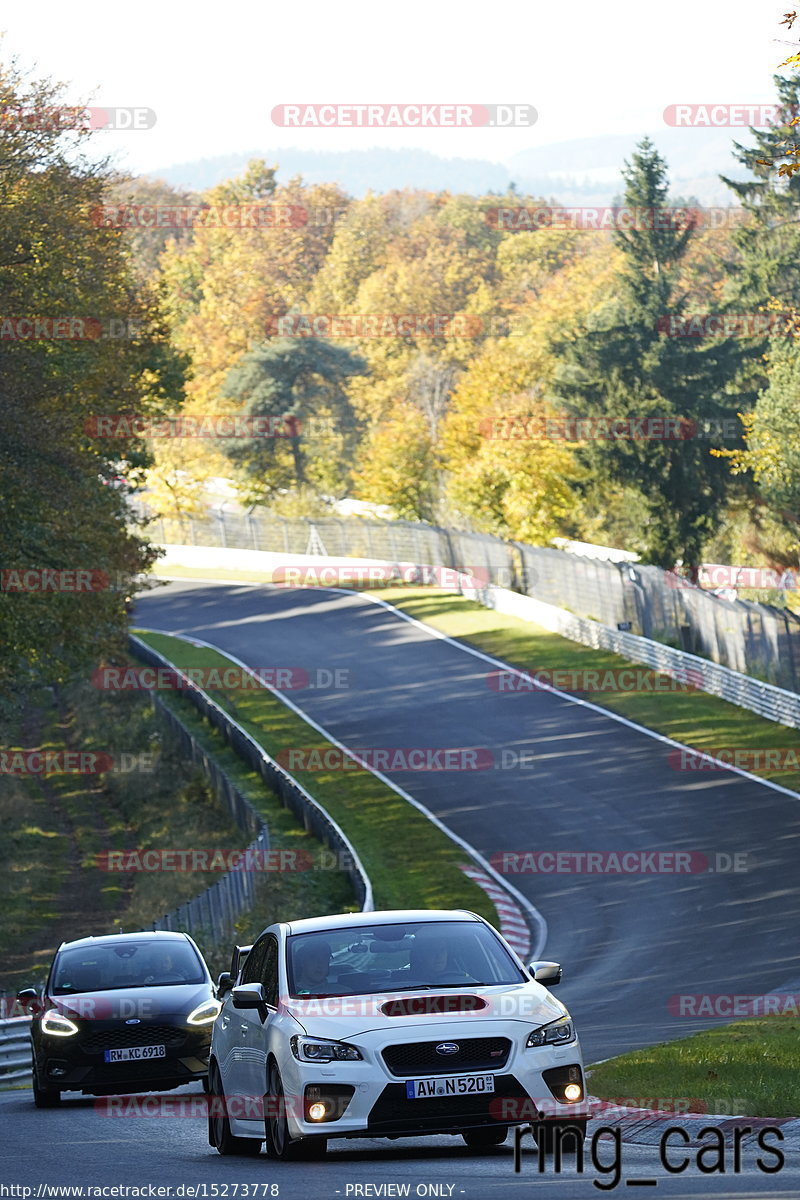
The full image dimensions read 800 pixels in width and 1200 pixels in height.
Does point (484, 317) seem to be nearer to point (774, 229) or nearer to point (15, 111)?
point (774, 229)

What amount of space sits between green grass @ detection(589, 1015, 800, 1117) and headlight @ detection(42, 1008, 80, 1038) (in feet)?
16.2

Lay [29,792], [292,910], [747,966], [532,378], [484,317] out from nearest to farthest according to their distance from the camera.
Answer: [747,966]
[292,910]
[29,792]
[532,378]
[484,317]

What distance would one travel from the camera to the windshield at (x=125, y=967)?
1675cm

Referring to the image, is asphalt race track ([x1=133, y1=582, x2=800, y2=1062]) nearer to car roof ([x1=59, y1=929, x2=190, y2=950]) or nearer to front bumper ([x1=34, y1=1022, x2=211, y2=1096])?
front bumper ([x1=34, y1=1022, x2=211, y2=1096])

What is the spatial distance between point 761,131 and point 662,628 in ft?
113

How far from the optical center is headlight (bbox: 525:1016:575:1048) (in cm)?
976

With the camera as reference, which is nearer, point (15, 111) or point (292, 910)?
point (292, 910)

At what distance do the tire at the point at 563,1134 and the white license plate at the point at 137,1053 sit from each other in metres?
6.43

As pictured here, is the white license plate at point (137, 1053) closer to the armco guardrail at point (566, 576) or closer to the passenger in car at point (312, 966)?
the passenger in car at point (312, 966)

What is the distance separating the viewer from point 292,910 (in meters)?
29.2

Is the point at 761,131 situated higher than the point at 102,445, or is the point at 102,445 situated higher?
the point at 761,131

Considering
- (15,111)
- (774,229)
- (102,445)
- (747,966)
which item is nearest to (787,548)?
(774,229)

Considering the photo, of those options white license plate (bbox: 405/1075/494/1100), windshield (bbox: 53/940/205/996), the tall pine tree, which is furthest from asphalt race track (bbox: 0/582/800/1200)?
the tall pine tree

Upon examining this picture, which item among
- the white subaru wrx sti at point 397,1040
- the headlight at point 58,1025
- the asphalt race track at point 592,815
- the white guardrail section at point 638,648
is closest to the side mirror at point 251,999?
the white subaru wrx sti at point 397,1040
